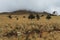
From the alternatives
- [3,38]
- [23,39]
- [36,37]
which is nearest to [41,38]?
[36,37]

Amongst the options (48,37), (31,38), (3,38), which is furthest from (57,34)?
(3,38)

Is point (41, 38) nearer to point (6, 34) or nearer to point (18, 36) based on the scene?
point (18, 36)

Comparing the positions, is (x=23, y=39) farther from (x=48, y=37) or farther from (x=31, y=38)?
(x=48, y=37)

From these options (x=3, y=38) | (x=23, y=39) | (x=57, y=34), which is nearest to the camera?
(x=23, y=39)

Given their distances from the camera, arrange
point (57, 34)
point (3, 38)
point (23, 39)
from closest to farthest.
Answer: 1. point (23, 39)
2. point (3, 38)
3. point (57, 34)

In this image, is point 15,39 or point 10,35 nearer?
point 15,39

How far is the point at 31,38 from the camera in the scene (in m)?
22.8

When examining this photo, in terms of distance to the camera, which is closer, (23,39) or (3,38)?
(23,39)

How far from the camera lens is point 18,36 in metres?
22.9

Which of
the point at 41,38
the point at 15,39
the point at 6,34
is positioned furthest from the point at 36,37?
the point at 6,34

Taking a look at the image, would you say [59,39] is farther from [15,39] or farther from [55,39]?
[15,39]

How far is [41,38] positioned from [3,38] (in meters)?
3.72

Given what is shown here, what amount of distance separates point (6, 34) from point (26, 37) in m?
3.43

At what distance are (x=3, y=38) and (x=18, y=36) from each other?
1.81 metres
